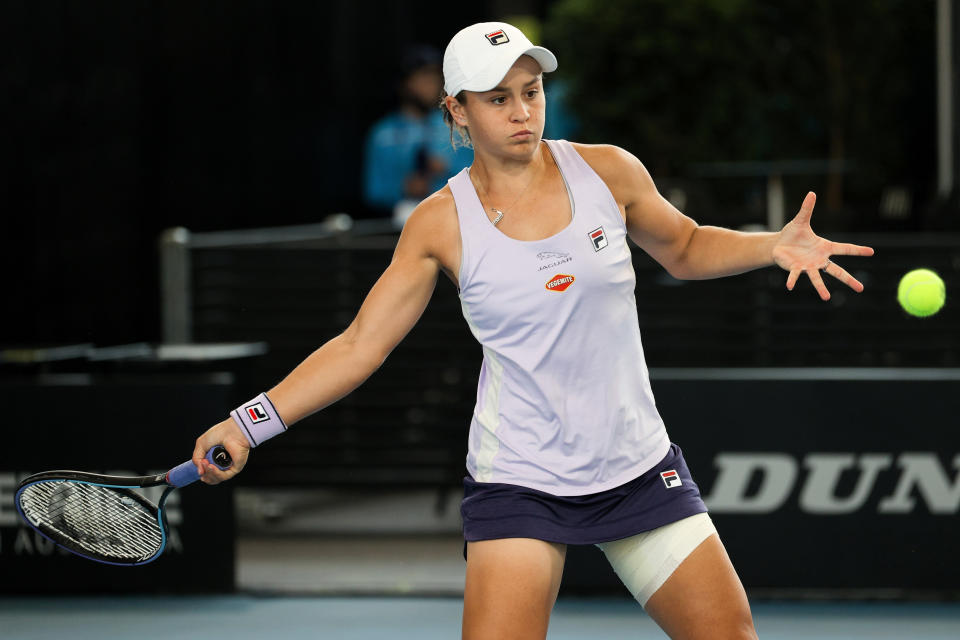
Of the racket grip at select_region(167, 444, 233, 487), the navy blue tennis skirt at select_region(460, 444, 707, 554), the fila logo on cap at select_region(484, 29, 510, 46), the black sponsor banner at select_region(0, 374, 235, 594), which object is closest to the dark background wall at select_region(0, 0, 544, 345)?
the black sponsor banner at select_region(0, 374, 235, 594)

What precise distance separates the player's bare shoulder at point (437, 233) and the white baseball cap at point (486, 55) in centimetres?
28

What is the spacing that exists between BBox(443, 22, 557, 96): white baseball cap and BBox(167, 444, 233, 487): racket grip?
0.99 m

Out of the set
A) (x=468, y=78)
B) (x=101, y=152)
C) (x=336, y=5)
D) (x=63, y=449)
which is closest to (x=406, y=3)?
(x=336, y=5)

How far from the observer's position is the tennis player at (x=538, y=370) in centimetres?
314

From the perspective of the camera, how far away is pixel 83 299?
759cm

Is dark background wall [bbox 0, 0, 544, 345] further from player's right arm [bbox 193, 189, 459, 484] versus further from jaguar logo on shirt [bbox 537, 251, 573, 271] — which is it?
jaguar logo on shirt [bbox 537, 251, 573, 271]

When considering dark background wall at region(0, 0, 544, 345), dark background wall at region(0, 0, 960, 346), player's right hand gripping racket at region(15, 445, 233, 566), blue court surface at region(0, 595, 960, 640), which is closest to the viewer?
player's right hand gripping racket at region(15, 445, 233, 566)

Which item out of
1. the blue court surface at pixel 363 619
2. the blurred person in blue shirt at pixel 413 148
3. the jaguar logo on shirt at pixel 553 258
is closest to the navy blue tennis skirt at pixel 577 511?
the jaguar logo on shirt at pixel 553 258

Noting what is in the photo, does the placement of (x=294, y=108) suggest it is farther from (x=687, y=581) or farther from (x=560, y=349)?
(x=687, y=581)

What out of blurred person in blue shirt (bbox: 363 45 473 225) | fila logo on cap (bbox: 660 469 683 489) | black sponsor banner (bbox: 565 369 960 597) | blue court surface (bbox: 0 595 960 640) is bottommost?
blue court surface (bbox: 0 595 960 640)

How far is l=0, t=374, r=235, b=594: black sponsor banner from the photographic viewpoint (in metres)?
5.81

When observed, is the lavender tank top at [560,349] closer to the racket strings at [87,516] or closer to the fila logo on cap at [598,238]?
the fila logo on cap at [598,238]

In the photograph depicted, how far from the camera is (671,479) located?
327cm

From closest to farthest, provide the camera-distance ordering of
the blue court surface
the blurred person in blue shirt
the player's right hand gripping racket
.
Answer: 1. the player's right hand gripping racket
2. the blue court surface
3. the blurred person in blue shirt
